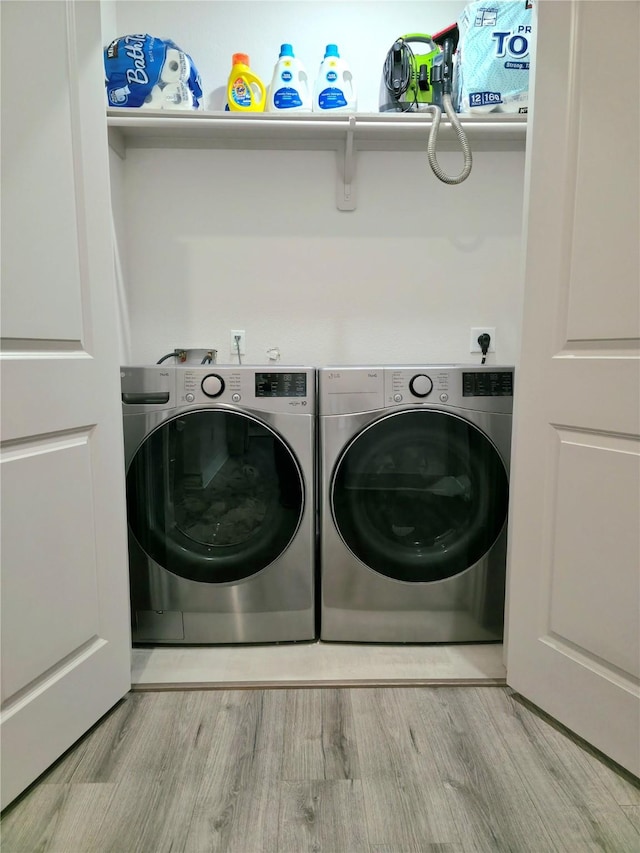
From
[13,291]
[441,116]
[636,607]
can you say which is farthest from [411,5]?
[636,607]

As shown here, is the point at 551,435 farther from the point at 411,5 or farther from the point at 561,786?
the point at 411,5

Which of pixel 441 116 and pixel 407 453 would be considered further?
pixel 441 116

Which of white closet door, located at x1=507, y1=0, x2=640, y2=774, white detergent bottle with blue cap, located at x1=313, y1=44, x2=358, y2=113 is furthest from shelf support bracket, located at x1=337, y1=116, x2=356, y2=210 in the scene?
white closet door, located at x1=507, y1=0, x2=640, y2=774

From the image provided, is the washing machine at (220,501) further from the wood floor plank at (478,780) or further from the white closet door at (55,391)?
the wood floor plank at (478,780)

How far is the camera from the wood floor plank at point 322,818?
37.0 inches

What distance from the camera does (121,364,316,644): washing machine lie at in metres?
1.48

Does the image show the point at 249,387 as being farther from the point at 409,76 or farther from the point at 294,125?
the point at 409,76

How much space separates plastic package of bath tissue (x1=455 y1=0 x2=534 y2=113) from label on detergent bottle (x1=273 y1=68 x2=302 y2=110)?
53cm

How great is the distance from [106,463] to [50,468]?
16cm

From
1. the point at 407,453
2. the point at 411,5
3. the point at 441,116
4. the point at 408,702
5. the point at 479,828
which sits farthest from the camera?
the point at 411,5

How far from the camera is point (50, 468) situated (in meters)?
1.07

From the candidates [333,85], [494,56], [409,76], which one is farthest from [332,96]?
[494,56]

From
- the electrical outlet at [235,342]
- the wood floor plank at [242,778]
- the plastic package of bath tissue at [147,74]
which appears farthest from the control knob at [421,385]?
the plastic package of bath tissue at [147,74]

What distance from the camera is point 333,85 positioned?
1714mm
